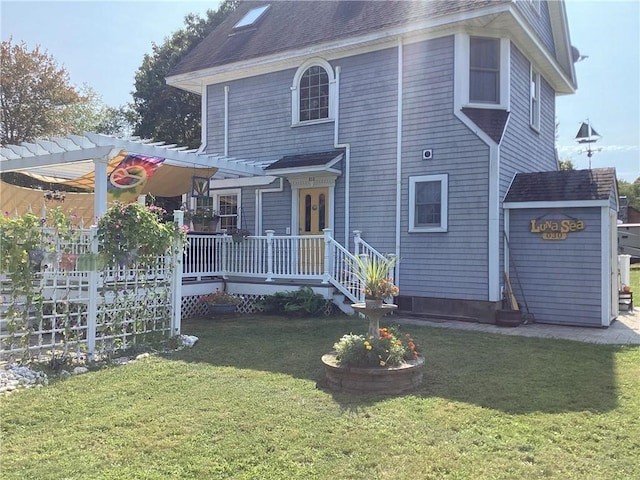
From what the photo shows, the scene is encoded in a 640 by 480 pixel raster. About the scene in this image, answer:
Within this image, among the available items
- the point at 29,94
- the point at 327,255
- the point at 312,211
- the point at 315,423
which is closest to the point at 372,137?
the point at 312,211

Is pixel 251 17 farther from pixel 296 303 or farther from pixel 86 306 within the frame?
pixel 86 306

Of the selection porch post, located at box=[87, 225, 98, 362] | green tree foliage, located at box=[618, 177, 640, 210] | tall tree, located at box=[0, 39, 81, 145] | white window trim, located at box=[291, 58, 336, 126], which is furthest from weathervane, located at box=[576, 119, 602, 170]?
green tree foliage, located at box=[618, 177, 640, 210]

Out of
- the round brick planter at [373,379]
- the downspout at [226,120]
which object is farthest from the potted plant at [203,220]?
the round brick planter at [373,379]

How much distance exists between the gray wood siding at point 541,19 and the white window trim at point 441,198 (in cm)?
380

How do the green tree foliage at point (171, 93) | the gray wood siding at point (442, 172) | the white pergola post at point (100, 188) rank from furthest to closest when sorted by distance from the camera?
the green tree foliage at point (171, 93) < the gray wood siding at point (442, 172) < the white pergola post at point (100, 188)

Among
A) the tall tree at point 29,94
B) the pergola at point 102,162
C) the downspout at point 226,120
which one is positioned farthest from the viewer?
the tall tree at point 29,94

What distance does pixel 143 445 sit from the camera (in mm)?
3775

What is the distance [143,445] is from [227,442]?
0.61m

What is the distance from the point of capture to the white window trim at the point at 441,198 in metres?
10.4

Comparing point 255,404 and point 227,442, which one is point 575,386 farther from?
point 227,442

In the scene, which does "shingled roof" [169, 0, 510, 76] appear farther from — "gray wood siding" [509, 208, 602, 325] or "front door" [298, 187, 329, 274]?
"gray wood siding" [509, 208, 602, 325]

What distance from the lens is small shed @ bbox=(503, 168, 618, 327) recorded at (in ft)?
31.0

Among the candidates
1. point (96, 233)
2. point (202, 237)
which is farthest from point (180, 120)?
point (96, 233)

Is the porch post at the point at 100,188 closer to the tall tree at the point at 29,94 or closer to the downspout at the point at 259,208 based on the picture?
the downspout at the point at 259,208
